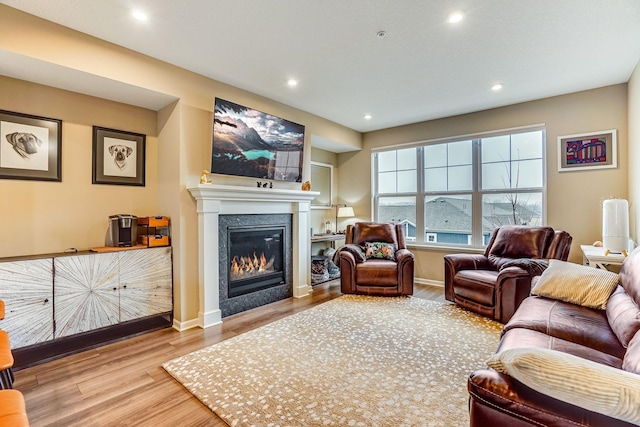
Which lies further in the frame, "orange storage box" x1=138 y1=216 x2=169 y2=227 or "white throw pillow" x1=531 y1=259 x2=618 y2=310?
"orange storage box" x1=138 y1=216 x2=169 y2=227

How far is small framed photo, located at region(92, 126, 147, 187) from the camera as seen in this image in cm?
309

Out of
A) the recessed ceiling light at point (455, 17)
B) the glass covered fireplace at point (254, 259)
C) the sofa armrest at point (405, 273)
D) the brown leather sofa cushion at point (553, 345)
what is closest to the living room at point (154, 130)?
the glass covered fireplace at point (254, 259)

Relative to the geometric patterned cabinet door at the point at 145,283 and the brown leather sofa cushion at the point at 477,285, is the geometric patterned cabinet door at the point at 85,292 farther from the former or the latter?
the brown leather sofa cushion at the point at 477,285

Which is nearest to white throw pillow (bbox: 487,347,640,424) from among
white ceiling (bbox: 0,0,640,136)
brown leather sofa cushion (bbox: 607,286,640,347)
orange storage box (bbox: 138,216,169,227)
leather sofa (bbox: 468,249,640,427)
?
leather sofa (bbox: 468,249,640,427)

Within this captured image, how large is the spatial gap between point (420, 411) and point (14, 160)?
3.75 metres

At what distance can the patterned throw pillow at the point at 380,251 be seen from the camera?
4457mm

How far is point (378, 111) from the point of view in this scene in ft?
14.8

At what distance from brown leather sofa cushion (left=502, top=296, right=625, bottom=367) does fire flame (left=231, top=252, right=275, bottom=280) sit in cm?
280

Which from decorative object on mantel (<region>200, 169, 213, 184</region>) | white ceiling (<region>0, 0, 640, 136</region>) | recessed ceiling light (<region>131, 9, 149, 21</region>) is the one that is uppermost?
white ceiling (<region>0, 0, 640, 136</region>)

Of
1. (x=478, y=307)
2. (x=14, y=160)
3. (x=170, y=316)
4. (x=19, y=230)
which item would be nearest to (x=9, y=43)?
(x=14, y=160)

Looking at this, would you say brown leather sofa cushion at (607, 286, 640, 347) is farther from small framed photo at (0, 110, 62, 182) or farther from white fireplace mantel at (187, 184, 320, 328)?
small framed photo at (0, 110, 62, 182)

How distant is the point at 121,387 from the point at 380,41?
3.37 meters

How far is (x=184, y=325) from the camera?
3.15m

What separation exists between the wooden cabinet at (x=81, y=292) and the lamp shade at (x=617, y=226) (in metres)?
4.54
